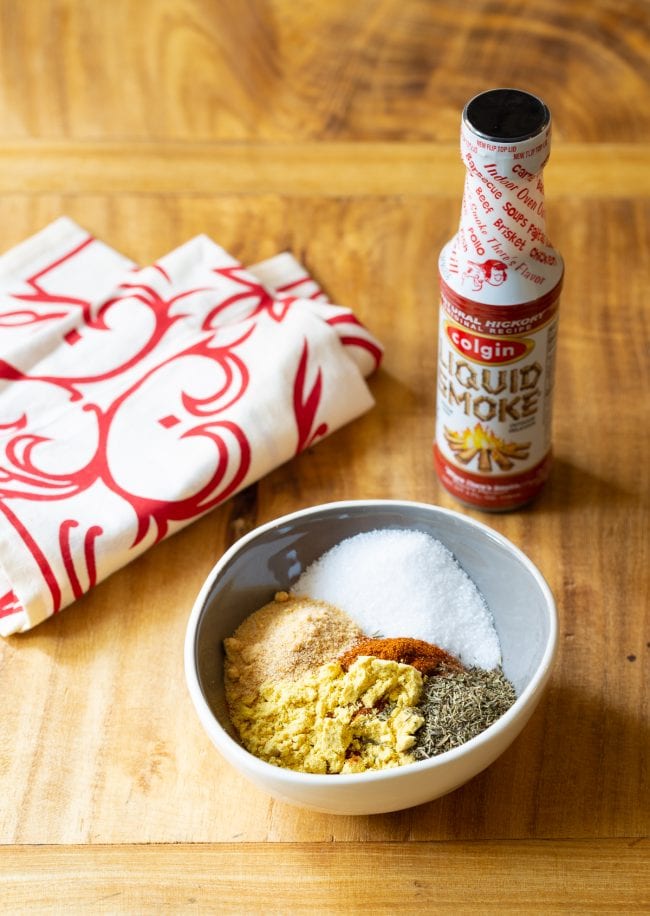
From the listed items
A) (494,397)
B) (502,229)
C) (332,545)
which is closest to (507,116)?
(502,229)

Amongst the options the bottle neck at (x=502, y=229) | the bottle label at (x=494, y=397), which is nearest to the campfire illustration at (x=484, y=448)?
the bottle label at (x=494, y=397)

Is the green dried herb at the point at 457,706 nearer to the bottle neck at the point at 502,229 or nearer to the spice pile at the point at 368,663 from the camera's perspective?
the spice pile at the point at 368,663

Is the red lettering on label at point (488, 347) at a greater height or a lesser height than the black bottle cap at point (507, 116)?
lesser

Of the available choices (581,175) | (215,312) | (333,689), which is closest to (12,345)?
(215,312)

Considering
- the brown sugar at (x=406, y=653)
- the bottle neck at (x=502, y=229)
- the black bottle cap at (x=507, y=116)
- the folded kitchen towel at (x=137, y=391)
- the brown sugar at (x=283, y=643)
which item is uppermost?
the black bottle cap at (x=507, y=116)

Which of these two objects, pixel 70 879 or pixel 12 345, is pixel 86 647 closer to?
pixel 70 879

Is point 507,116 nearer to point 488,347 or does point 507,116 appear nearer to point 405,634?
point 488,347

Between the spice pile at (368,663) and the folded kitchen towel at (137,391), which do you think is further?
the folded kitchen towel at (137,391)
